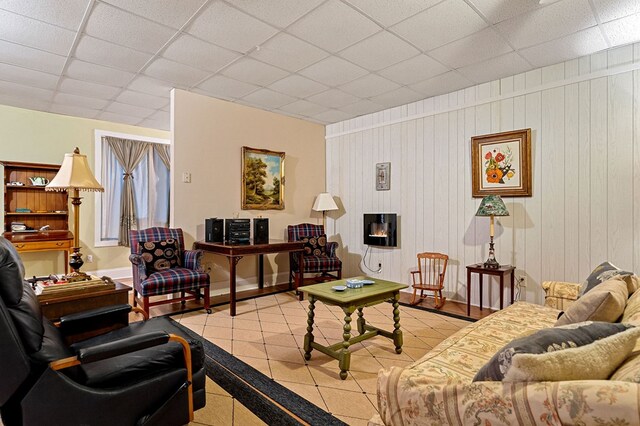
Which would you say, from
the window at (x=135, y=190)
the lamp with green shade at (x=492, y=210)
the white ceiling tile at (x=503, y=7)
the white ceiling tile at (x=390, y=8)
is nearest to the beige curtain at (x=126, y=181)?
the window at (x=135, y=190)

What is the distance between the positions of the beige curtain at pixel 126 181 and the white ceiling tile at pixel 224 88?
2396 mm

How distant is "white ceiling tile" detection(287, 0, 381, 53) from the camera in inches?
110

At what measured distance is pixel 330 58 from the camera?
3.62 m

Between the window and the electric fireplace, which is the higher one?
the window

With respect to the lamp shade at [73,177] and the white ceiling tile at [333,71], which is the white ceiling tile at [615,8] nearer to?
the white ceiling tile at [333,71]

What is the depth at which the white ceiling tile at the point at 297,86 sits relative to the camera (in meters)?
4.16

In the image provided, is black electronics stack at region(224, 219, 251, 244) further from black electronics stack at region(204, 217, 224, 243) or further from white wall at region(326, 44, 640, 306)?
white wall at region(326, 44, 640, 306)

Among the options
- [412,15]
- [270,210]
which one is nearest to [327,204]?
[270,210]

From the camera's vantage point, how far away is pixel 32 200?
5.24 metres

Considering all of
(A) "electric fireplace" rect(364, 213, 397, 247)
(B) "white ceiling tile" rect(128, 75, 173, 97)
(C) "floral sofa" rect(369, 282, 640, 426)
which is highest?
(B) "white ceiling tile" rect(128, 75, 173, 97)

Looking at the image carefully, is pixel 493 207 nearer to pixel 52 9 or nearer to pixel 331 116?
pixel 331 116

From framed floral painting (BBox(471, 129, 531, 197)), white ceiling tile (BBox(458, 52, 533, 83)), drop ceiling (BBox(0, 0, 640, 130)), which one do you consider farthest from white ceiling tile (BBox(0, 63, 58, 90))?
framed floral painting (BBox(471, 129, 531, 197))

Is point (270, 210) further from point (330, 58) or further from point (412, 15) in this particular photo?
point (412, 15)

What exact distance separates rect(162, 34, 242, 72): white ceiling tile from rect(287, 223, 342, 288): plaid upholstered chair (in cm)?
252
